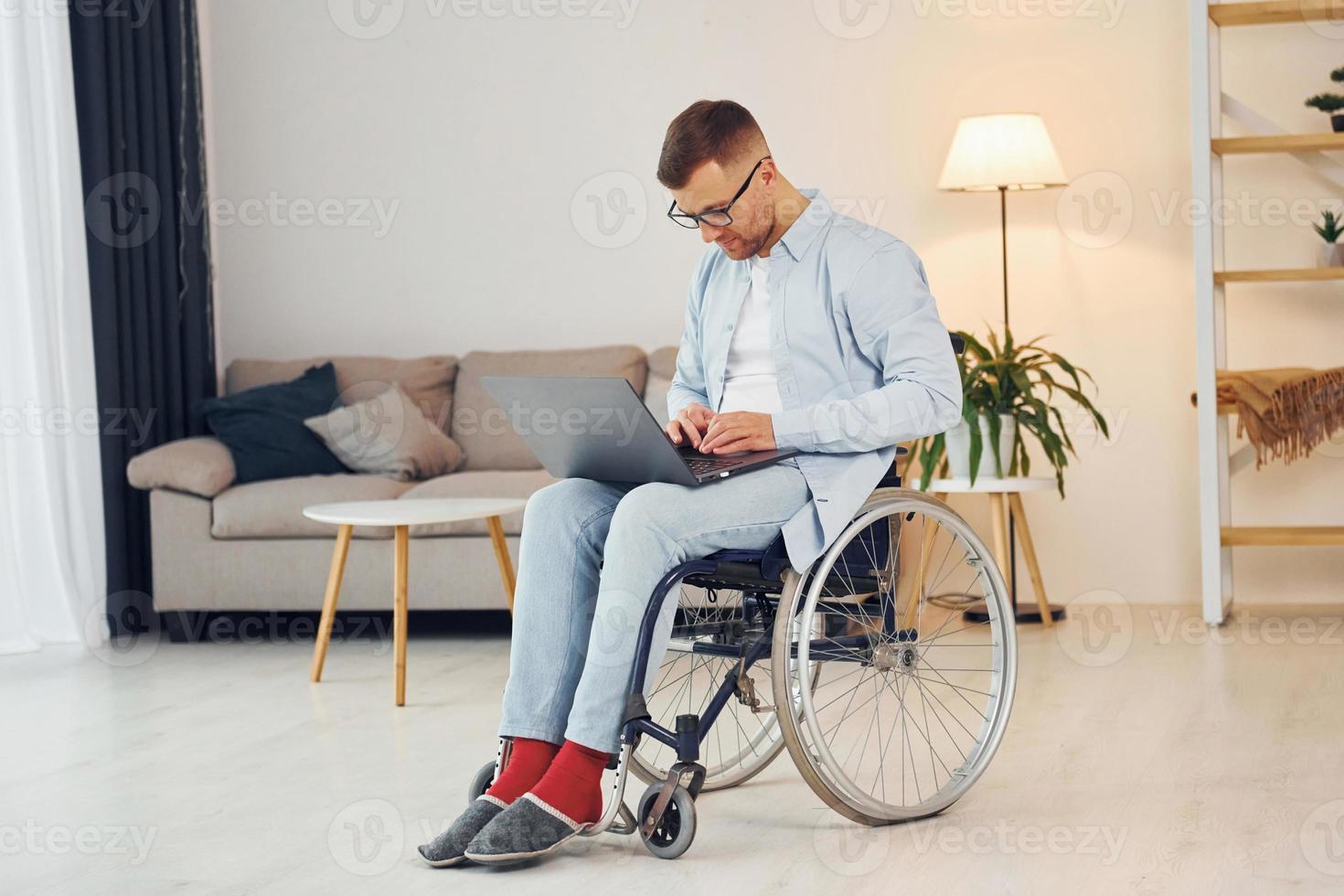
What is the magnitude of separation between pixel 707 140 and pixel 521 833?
0.98 metres

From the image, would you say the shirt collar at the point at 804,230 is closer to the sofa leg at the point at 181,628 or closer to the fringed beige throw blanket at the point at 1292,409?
the fringed beige throw blanket at the point at 1292,409

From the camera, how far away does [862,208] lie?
14.4ft

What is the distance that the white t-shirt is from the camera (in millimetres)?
2225

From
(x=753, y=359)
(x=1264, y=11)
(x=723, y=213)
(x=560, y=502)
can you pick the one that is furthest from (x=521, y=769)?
(x=1264, y=11)

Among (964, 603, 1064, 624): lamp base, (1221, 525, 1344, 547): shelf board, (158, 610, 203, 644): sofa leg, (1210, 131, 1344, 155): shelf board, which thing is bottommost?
(964, 603, 1064, 624): lamp base

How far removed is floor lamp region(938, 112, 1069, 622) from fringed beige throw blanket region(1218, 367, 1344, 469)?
66 centimetres

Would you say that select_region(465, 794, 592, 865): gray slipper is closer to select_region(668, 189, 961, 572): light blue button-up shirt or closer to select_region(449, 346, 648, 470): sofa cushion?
select_region(668, 189, 961, 572): light blue button-up shirt

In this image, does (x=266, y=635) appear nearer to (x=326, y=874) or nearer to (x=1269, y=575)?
(x=326, y=874)

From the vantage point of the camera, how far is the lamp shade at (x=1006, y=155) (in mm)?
3959

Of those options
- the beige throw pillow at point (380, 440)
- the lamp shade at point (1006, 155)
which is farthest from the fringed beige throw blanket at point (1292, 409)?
the beige throw pillow at point (380, 440)

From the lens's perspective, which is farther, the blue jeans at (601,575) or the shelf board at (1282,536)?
the shelf board at (1282,536)

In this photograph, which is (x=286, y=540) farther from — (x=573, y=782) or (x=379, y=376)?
(x=573, y=782)

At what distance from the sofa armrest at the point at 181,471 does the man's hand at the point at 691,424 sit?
7.01ft

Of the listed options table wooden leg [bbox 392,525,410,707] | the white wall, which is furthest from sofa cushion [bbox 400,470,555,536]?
the white wall
